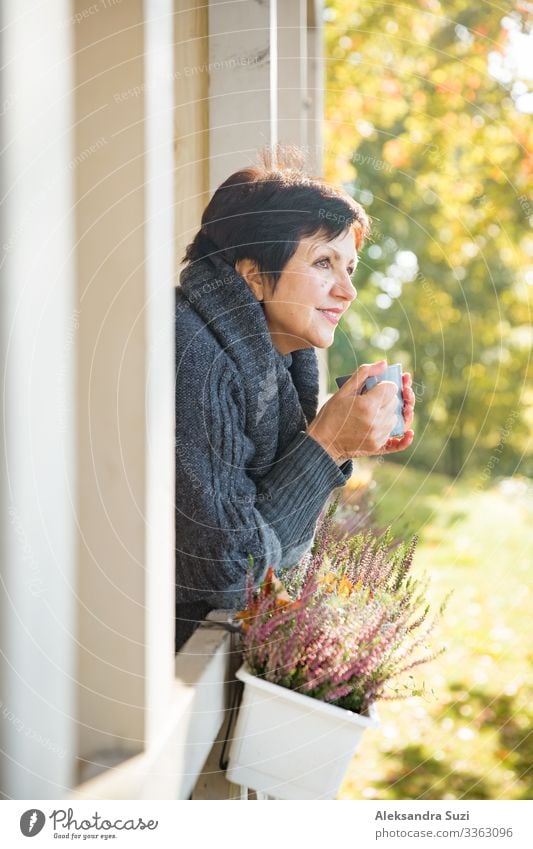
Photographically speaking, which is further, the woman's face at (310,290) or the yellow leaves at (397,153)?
the yellow leaves at (397,153)

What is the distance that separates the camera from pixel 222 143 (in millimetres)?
798

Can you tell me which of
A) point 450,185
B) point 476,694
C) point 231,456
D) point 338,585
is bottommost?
point 476,694

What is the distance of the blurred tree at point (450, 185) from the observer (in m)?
1.07

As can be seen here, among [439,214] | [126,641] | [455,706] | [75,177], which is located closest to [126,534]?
[126,641]

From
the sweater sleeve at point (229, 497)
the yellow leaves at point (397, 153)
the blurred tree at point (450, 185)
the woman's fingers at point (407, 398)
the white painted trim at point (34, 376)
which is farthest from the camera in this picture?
the yellow leaves at point (397, 153)

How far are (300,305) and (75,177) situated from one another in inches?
12.2

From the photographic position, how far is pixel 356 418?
694mm

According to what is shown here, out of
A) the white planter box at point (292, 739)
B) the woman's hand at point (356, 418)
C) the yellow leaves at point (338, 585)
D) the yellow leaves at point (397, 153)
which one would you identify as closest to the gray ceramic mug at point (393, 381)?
the woman's hand at point (356, 418)

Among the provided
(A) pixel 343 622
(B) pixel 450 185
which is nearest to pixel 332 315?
(A) pixel 343 622

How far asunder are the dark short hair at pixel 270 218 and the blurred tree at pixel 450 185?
0.20 metres

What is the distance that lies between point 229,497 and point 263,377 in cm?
12

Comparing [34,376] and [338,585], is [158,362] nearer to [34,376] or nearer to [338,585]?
[34,376]

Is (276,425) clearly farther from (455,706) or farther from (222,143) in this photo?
(455,706)

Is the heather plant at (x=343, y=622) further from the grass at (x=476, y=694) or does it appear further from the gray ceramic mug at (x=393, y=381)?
the grass at (x=476, y=694)
